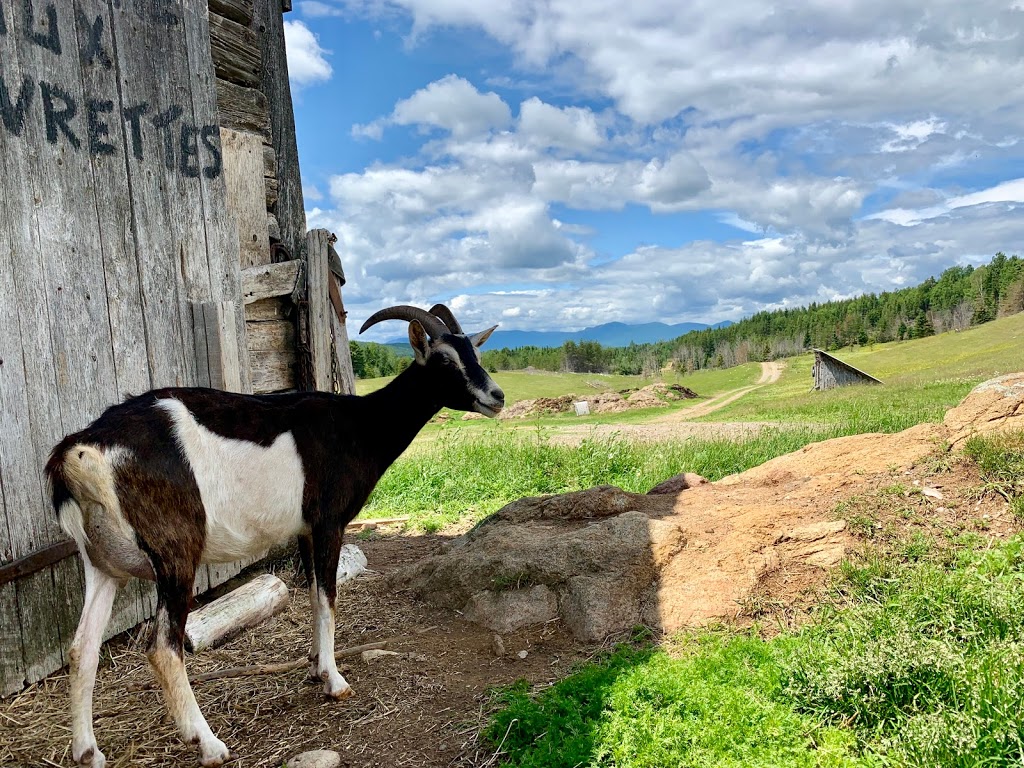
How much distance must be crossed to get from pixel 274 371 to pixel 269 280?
808 mm

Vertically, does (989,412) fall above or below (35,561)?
above

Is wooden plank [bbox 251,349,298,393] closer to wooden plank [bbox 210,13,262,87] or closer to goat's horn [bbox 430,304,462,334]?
goat's horn [bbox 430,304,462,334]

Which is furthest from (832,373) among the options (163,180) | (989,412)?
(163,180)

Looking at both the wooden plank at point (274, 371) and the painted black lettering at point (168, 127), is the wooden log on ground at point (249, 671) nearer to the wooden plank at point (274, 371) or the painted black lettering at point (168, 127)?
the wooden plank at point (274, 371)

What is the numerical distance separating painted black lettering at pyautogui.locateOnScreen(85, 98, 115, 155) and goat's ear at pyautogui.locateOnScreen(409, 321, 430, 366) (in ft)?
7.98

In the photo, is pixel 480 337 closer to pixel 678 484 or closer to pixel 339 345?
pixel 339 345

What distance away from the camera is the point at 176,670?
350 cm

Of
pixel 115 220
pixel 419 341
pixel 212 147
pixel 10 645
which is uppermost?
pixel 212 147

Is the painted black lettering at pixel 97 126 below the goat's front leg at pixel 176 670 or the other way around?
Answer: the other way around

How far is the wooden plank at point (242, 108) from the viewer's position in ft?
19.6

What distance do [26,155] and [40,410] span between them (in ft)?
5.20

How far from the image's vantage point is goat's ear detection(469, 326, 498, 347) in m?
5.16

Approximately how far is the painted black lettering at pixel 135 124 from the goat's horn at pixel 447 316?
7.87ft

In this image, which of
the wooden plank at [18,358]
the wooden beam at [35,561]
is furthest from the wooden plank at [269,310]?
the wooden beam at [35,561]
